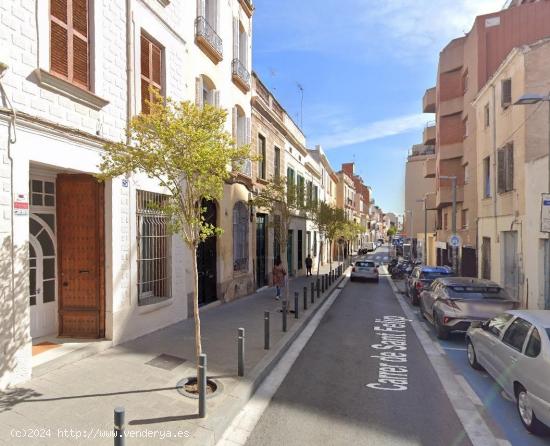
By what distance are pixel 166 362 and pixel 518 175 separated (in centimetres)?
1336

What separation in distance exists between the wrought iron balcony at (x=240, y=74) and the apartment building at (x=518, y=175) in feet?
32.7

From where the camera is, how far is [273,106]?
2058 centimetres

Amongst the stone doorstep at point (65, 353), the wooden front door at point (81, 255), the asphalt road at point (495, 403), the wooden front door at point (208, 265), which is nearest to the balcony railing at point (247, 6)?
the wooden front door at point (208, 265)

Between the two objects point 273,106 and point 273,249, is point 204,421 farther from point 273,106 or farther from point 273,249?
point 273,106

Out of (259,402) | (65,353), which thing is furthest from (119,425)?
(65,353)

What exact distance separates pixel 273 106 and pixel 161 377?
16980mm

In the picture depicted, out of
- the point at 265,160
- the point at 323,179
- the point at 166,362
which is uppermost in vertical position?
the point at 323,179

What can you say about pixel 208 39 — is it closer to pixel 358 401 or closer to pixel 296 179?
pixel 358 401

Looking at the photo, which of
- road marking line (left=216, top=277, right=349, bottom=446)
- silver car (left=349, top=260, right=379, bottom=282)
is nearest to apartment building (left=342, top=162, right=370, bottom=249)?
silver car (left=349, top=260, right=379, bottom=282)

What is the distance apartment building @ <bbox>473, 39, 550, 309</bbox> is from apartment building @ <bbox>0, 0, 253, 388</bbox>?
35.7 feet

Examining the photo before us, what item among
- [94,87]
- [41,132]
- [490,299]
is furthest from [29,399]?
[490,299]

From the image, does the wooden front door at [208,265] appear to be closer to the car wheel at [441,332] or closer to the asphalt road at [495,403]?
the car wheel at [441,332]

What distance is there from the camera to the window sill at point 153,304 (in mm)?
8742

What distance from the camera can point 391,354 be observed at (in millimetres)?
8234
